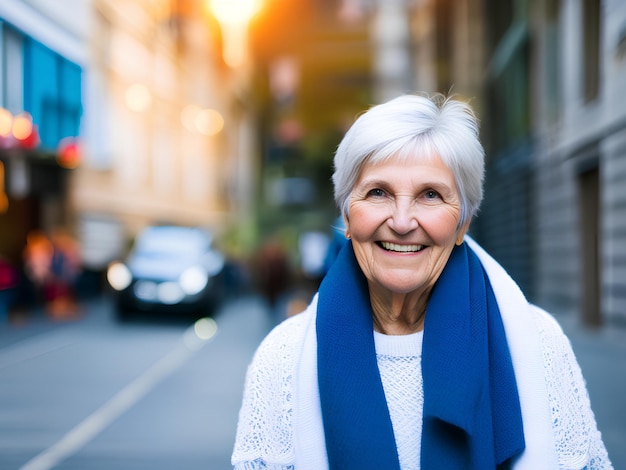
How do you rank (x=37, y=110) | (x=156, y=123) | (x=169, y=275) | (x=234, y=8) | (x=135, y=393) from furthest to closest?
(x=156, y=123), (x=234, y=8), (x=37, y=110), (x=169, y=275), (x=135, y=393)

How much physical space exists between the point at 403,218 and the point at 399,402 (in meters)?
0.43

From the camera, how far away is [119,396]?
317 inches

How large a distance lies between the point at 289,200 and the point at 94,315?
36246 millimetres

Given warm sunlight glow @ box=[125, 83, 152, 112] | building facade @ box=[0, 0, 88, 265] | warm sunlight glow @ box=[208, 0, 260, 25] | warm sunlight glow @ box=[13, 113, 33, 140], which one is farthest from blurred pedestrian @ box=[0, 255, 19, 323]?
warm sunlight glow @ box=[125, 83, 152, 112]

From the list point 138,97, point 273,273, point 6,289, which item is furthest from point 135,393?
point 138,97

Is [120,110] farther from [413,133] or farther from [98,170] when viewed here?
[413,133]

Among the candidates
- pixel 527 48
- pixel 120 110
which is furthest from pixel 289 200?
pixel 527 48

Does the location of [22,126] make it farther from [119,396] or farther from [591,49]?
[591,49]

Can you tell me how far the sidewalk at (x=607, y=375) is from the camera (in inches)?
240

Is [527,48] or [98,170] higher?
[527,48]

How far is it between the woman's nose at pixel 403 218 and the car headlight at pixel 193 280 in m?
14.0

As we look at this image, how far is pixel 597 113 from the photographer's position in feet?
44.0

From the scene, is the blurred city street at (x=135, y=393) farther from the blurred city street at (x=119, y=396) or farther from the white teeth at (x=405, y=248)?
the white teeth at (x=405, y=248)

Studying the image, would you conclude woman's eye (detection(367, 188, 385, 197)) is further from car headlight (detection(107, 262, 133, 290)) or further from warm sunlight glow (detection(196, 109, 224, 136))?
warm sunlight glow (detection(196, 109, 224, 136))
